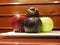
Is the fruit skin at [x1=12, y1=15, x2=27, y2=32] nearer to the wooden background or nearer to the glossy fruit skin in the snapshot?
the glossy fruit skin

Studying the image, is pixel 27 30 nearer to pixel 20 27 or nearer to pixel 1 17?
pixel 20 27

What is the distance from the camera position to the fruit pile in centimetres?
84

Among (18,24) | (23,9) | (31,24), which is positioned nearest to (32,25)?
(31,24)

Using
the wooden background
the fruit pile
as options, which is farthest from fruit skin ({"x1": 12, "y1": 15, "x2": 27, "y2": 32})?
the wooden background

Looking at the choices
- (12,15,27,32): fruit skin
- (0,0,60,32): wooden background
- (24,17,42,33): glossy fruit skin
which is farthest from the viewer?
(0,0,60,32): wooden background

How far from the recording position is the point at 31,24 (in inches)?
32.8

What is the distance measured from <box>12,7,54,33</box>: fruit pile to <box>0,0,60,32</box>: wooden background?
97 cm

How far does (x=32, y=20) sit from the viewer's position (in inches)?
33.1

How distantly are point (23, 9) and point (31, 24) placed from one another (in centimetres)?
118

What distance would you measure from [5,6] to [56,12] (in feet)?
2.20

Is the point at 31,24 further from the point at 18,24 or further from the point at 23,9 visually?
the point at 23,9

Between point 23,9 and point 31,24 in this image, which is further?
point 23,9

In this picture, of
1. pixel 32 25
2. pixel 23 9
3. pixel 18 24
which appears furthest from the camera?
pixel 23 9

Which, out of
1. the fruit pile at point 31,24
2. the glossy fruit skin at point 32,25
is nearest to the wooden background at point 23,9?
the fruit pile at point 31,24
